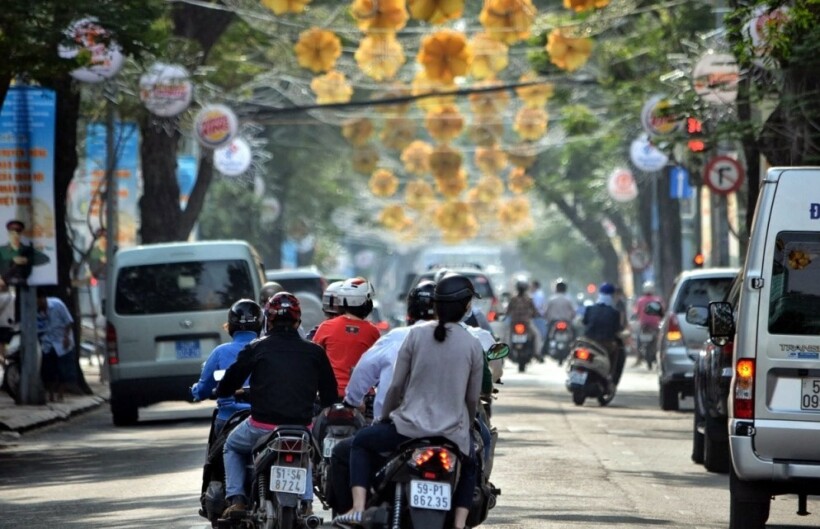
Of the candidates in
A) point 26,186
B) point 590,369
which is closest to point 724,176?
point 590,369

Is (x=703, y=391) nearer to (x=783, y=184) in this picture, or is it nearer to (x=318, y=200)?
(x=783, y=184)

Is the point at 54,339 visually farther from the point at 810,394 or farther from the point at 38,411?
the point at 810,394

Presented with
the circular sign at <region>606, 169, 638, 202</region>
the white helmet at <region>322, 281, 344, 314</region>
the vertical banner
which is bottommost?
the white helmet at <region>322, 281, 344, 314</region>

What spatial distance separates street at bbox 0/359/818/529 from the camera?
1330 cm

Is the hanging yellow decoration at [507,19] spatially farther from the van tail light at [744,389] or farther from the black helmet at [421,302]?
the van tail light at [744,389]

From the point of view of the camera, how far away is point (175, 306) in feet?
73.6

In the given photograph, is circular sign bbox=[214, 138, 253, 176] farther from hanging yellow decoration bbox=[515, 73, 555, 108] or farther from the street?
the street

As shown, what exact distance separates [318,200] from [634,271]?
11769 millimetres

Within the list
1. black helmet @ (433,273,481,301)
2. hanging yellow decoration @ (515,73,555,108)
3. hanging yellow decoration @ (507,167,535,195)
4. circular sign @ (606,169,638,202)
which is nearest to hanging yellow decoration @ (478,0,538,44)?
hanging yellow decoration @ (515,73,555,108)

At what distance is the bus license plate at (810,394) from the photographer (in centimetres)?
1093

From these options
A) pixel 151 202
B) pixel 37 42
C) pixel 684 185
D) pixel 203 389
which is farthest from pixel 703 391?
pixel 684 185

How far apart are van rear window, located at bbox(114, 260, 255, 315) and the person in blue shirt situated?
413 inches

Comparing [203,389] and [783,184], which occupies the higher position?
[783,184]

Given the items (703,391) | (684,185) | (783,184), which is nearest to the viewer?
(783,184)
